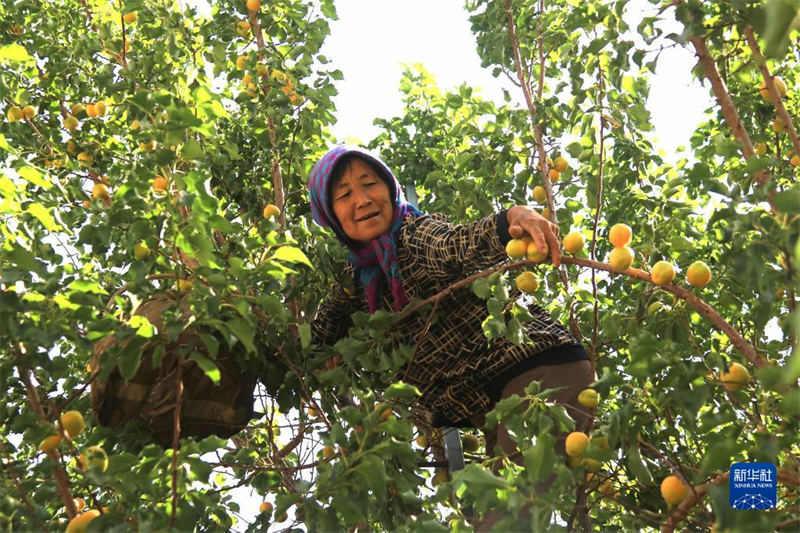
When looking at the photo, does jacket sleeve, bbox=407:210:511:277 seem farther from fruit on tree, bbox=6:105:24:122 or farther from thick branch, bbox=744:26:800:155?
fruit on tree, bbox=6:105:24:122

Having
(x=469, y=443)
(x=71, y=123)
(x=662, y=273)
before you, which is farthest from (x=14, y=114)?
(x=662, y=273)

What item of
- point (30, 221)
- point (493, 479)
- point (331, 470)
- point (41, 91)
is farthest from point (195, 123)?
point (41, 91)

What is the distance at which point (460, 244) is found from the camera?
2469 mm

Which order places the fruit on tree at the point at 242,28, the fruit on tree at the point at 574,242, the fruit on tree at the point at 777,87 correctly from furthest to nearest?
1. the fruit on tree at the point at 242,28
2. the fruit on tree at the point at 777,87
3. the fruit on tree at the point at 574,242

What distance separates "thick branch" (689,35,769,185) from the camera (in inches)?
74.7

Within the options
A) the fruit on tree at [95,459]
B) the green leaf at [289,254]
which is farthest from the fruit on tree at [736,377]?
the fruit on tree at [95,459]

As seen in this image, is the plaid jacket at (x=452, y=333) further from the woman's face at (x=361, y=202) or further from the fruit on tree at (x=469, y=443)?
the fruit on tree at (x=469, y=443)

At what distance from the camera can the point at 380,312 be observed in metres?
2.46

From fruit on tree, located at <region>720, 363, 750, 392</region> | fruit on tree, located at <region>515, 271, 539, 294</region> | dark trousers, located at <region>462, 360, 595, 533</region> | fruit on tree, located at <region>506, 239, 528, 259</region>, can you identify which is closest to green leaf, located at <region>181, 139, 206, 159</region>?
fruit on tree, located at <region>506, 239, 528, 259</region>

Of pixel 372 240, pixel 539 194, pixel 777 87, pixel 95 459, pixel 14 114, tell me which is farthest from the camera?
pixel 14 114

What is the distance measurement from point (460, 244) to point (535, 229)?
38cm

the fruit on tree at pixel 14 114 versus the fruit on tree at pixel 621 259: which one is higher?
the fruit on tree at pixel 14 114

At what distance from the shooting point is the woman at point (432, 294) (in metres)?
2.51

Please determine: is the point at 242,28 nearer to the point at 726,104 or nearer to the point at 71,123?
the point at 71,123
